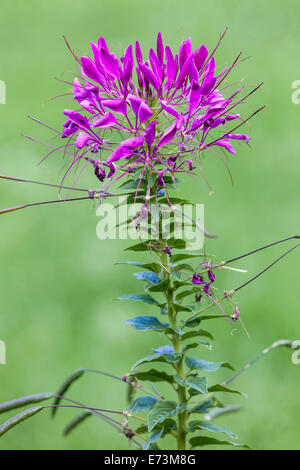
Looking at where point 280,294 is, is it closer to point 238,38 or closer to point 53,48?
point 238,38

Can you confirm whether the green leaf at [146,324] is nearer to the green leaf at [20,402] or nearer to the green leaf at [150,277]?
the green leaf at [150,277]

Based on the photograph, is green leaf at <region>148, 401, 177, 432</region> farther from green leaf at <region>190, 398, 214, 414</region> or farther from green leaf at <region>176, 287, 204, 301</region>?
green leaf at <region>176, 287, 204, 301</region>

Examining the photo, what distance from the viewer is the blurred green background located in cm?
183

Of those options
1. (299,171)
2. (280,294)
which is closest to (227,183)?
(299,171)

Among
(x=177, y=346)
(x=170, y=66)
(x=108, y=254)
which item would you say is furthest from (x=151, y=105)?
(x=108, y=254)

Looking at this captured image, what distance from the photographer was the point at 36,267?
2.32m

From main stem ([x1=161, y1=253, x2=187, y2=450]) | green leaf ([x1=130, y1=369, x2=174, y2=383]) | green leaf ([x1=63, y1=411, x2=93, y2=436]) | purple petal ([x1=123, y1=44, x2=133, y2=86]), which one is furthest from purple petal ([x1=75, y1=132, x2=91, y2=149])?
green leaf ([x1=63, y1=411, x2=93, y2=436])

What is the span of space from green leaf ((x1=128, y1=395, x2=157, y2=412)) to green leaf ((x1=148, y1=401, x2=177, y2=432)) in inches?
1.3

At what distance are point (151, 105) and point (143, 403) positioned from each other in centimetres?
51

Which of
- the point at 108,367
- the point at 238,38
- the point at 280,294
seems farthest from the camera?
the point at 238,38

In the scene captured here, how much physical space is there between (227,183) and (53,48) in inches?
54.3

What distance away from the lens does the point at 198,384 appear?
3.06 feet

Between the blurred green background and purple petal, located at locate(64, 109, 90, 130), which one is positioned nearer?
purple petal, located at locate(64, 109, 90, 130)

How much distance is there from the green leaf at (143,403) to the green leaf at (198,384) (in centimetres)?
9
